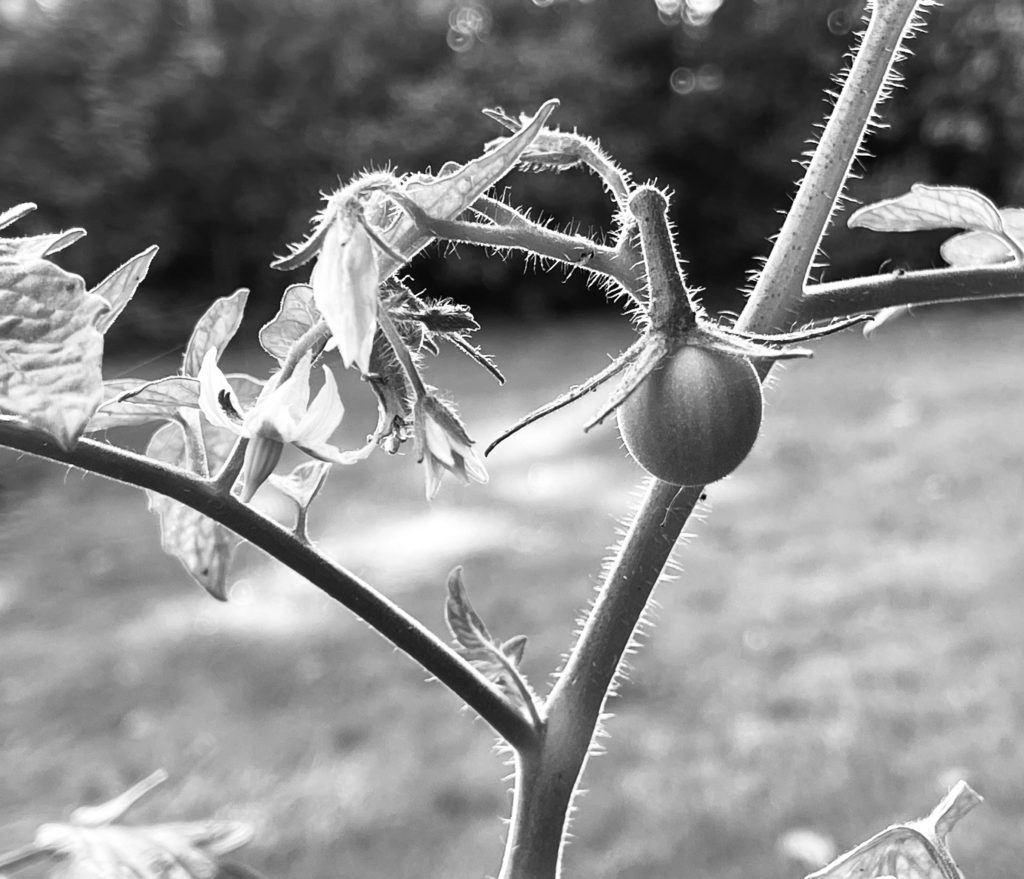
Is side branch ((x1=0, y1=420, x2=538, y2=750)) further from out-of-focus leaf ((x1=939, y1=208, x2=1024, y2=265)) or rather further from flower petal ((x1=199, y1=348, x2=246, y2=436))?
out-of-focus leaf ((x1=939, y1=208, x2=1024, y2=265))

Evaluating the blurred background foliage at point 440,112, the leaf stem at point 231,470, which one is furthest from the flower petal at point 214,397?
the blurred background foliage at point 440,112

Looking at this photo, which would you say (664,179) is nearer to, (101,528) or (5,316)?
(101,528)

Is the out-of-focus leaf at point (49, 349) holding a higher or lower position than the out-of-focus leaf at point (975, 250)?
higher

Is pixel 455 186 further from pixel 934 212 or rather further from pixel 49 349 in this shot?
pixel 934 212

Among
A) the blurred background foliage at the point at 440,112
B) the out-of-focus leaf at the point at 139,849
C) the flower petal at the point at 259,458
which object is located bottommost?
the blurred background foliage at the point at 440,112

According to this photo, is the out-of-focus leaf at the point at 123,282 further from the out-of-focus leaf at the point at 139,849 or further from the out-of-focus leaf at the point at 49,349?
the out-of-focus leaf at the point at 139,849

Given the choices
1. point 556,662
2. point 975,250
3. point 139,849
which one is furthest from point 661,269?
point 556,662

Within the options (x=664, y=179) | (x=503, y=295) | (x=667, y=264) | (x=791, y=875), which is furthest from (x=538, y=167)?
(x=664, y=179)
